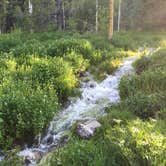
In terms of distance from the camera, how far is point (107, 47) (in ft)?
50.9

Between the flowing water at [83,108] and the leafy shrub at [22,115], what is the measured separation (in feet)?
1.26

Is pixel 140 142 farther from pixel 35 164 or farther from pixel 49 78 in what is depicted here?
pixel 49 78

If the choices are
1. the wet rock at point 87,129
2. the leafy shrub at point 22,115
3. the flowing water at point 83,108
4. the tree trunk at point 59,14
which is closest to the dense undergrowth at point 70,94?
the leafy shrub at point 22,115

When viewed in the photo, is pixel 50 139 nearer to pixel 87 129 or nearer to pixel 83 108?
pixel 87 129

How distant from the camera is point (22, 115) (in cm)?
690

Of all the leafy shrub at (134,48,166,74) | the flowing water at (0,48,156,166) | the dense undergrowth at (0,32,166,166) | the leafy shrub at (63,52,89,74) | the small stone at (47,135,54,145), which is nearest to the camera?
the dense undergrowth at (0,32,166,166)

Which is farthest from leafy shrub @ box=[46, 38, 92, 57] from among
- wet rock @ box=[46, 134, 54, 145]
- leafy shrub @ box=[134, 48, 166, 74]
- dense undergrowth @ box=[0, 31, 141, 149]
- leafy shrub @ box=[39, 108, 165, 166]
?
leafy shrub @ box=[39, 108, 165, 166]

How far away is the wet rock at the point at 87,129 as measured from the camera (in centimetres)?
656

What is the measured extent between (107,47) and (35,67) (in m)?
6.46

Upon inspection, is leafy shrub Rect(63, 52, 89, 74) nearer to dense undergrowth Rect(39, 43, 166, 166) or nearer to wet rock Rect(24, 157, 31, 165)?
dense undergrowth Rect(39, 43, 166, 166)

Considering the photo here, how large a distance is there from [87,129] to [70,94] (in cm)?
284

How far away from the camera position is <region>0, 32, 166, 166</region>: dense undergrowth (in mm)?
5211

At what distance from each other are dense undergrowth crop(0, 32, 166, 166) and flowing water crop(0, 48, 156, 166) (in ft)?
0.90

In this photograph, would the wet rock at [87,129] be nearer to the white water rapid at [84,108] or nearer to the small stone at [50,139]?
the white water rapid at [84,108]
